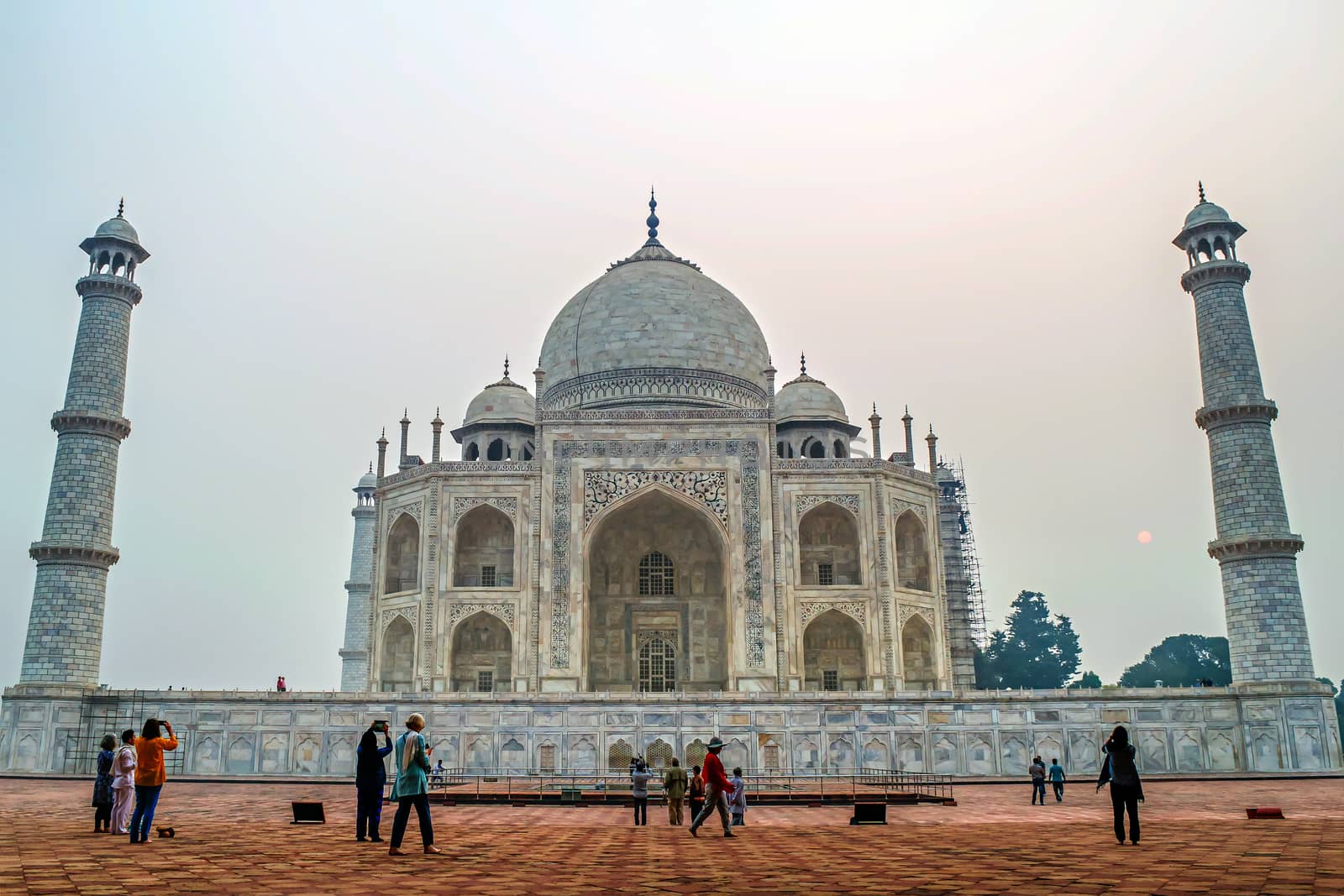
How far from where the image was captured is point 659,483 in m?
28.2

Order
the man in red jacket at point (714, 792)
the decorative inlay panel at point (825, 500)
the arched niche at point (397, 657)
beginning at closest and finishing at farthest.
Answer: the man in red jacket at point (714, 792), the decorative inlay panel at point (825, 500), the arched niche at point (397, 657)

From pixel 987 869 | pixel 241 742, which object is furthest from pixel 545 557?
pixel 987 869

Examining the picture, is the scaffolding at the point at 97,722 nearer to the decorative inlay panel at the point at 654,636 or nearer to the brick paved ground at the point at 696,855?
the brick paved ground at the point at 696,855

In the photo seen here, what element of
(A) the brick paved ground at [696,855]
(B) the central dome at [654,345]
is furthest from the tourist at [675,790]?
(B) the central dome at [654,345]

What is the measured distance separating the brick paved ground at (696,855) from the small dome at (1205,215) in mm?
16085

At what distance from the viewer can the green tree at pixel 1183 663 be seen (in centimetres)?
5488

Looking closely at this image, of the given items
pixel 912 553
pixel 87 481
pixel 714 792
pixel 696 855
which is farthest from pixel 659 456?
pixel 696 855

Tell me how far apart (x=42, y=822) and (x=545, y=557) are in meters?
17.0

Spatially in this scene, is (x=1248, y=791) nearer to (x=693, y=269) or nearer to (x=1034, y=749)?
(x=1034, y=749)

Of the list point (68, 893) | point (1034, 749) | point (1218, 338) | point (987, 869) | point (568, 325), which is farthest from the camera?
point (568, 325)

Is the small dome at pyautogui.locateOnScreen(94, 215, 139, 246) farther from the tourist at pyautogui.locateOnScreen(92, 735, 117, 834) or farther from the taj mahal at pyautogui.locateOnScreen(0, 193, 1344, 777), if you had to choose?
the tourist at pyautogui.locateOnScreen(92, 735, 117, 834)

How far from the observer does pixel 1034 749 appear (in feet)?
71.2

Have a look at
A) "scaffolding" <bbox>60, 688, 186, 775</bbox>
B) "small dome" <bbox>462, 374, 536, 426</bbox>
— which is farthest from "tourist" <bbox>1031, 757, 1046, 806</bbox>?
"small dome" <bbox>462, 374, 536, 426</bbox>

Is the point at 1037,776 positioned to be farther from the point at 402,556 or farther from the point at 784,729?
the point at 402,556
